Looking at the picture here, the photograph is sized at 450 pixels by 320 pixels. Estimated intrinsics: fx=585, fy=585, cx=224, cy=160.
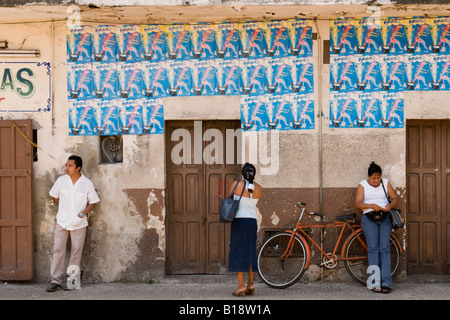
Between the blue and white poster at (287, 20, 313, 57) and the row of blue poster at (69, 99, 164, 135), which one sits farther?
the row of blue poster at (69, 99, 164, 135)

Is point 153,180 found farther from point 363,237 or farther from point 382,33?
point 382,33

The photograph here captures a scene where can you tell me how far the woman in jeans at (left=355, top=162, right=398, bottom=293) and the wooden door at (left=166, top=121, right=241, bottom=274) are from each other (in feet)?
6.42

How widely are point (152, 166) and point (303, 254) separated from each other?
2.54 meters

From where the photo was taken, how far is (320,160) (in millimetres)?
8562

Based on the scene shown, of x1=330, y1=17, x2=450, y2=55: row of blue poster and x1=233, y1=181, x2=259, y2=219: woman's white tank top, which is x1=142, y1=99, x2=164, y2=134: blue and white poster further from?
x1=330, y1=17, x2=450, y2=55: row of blue poster

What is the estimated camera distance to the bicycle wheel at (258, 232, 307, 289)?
8195 mm

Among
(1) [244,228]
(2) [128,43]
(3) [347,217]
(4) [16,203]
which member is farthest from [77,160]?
(3) [347,217]

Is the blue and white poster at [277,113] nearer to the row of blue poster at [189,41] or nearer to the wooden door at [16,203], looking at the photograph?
the row of blue poster at [189,41]

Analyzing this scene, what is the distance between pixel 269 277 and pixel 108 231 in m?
2.46

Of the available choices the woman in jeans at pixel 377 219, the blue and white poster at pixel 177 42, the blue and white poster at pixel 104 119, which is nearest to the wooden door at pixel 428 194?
the woman in jeans at pixel 377 219

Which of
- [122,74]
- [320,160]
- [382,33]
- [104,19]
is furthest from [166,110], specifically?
[382,33]

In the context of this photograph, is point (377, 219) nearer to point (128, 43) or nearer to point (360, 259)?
point (360, 259)

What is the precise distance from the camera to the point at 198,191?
885cm

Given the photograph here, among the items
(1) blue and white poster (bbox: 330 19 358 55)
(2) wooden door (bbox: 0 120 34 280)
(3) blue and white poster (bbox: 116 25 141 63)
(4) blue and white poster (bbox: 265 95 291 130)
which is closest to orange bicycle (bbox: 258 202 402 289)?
(4) blue and white poster (bbox: 265 95 291 130)
